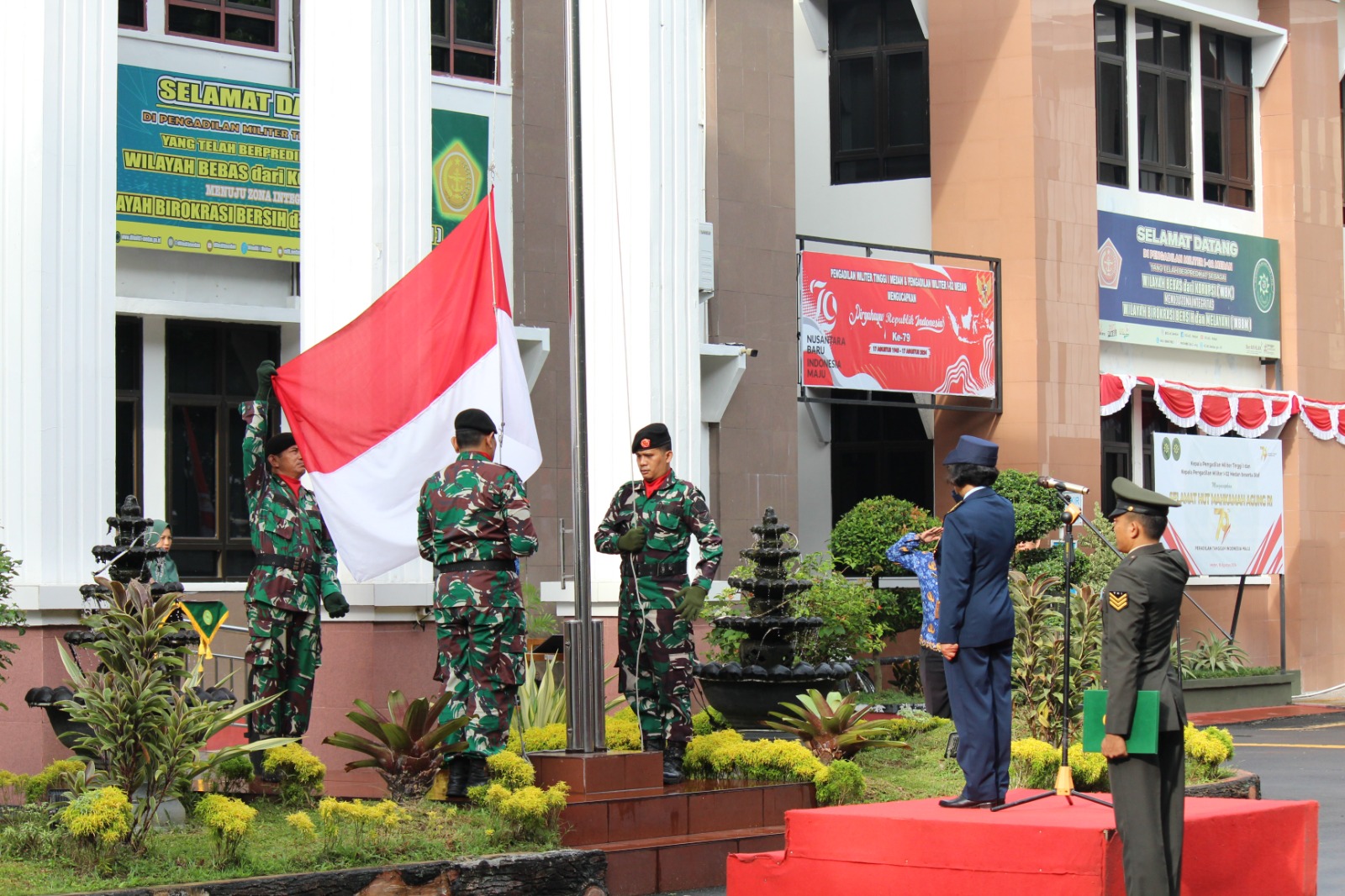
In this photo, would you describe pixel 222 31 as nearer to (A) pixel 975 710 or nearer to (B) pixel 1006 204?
(B) pixel 1006 204

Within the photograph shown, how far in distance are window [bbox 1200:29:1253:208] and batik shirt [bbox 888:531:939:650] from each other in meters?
14.5

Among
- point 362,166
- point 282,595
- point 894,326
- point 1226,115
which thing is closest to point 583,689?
point 282,595

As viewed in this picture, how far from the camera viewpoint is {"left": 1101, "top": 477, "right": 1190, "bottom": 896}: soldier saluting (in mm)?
7039

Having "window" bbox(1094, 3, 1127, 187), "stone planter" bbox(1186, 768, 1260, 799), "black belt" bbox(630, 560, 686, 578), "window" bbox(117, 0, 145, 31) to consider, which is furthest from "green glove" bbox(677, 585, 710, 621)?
"window" bbox(1094, 3, 1127, 187)

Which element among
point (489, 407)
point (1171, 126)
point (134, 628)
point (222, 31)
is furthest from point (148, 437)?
point (1171, 126)

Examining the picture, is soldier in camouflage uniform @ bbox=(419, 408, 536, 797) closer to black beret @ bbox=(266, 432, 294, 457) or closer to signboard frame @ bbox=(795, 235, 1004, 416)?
black beret @ bbox=(266, 432, 294, 457)

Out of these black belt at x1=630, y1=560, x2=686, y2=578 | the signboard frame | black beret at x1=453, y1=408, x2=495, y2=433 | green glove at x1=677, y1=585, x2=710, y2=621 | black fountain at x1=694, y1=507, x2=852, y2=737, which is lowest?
black fountain at x1=694, y1=507, x2=852, y2=737

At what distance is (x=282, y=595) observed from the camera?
32.8ft

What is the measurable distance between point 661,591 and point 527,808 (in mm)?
2015

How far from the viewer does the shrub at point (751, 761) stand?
1034 cm

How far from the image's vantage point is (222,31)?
55.3ft

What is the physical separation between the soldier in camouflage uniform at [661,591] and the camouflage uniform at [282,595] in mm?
1729

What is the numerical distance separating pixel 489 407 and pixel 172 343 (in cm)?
788

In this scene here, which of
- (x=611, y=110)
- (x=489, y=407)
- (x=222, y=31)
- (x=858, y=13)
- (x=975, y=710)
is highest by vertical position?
(x=858, y=13)
